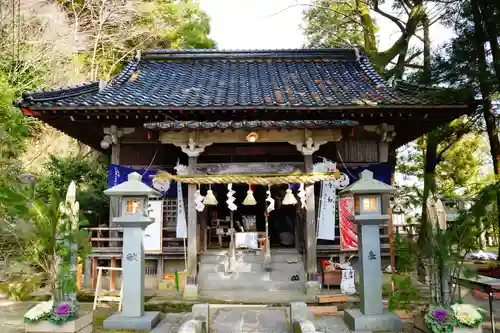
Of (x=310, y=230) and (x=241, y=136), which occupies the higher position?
(x=241, y=136)

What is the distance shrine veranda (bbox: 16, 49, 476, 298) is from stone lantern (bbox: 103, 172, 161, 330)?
2.41 m

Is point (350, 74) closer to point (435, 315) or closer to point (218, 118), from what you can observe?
point (218, 118)

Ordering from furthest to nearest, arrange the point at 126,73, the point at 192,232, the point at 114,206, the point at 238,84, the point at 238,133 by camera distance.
→ the point at 126,73 → the point at 238,84 → the point at 114,206 → the point at 238,133 → the point at 192,232

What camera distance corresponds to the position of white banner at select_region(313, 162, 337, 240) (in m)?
9.75

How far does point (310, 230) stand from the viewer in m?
9.17

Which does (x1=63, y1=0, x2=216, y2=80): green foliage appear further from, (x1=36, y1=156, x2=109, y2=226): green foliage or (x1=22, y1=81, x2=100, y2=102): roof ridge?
(x1=22, y1=81, x2=100, y2=102): roof ridge

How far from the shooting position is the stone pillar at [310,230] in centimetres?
897

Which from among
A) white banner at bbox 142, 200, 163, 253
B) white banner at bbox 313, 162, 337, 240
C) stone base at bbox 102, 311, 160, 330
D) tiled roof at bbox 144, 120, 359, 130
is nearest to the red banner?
white banner at bbox 313, 162, 337, 240

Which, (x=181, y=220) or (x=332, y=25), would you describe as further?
(x=332, y=25)

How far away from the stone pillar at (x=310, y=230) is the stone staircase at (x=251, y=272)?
42cm

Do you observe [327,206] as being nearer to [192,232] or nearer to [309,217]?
[309,217]

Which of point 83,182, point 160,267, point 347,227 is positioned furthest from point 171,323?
point 83,182

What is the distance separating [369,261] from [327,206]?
11.3 feet

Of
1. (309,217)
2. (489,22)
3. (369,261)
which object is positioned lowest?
(369,261)
